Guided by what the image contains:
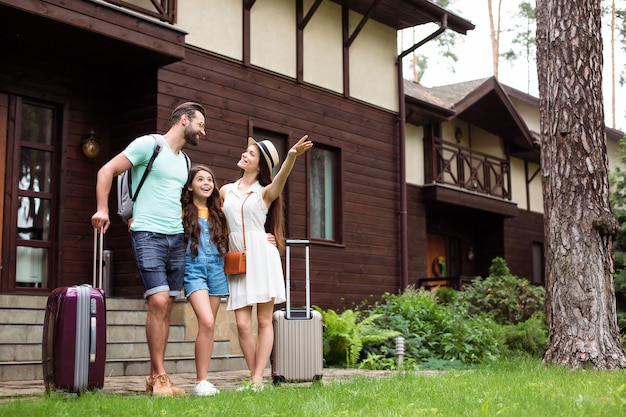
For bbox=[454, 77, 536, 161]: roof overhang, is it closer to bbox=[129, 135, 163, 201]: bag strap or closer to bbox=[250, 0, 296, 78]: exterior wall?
bbox=[250, 0, 296, 78]: exterior wall

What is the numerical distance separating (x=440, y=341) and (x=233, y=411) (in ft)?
19.6

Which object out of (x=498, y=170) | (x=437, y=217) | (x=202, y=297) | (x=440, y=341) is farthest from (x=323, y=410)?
(x=498, y=170)

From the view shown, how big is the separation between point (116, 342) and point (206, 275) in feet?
9.78

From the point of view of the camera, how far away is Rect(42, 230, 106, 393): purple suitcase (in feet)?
16.6

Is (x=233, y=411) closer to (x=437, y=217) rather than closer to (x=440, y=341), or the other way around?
(x=440, y=341)

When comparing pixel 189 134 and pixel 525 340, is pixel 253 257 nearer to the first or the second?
pixel 189 134

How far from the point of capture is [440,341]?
10.0 m

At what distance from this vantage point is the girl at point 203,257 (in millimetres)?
5547

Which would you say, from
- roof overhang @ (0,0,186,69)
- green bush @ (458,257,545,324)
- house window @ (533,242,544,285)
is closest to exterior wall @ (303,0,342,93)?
roof overhang @ (0,0,186,69)

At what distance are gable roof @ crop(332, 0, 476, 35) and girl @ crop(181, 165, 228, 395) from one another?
26.4 feet

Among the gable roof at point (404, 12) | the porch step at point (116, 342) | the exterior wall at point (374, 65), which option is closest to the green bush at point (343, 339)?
the porch step at point (116, 342)

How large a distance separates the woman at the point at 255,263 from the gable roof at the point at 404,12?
7.86m

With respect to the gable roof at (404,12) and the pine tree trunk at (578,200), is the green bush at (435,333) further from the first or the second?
the gable roof at (404,12)

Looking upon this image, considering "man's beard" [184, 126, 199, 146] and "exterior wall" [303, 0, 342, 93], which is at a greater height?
"exterior wall" [303, 0, 342, 93]
